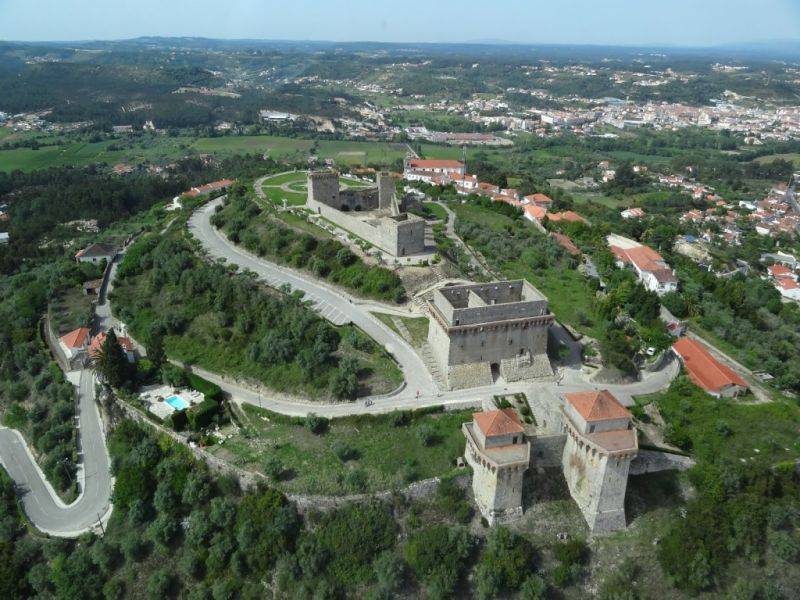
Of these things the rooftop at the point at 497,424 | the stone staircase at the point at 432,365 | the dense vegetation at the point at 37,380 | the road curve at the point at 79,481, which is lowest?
the road curve at the point at 79,481

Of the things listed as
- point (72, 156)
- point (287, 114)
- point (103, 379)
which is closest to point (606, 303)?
point (103, 379)

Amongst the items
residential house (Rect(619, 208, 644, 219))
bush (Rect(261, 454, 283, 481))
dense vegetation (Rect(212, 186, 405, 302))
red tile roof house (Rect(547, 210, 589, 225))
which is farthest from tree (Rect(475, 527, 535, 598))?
residential house (Rect(619, 208, 644, 219))

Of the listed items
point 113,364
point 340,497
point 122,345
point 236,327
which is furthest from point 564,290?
point 122,345

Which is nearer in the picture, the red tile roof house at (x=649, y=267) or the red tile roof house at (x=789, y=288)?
the red tile roof house at (x=649, y=267)

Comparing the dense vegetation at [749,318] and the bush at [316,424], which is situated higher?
the bush at [316,424]

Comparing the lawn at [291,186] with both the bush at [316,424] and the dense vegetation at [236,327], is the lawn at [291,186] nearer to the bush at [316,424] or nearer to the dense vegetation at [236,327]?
the dense vegetation at [236,327]

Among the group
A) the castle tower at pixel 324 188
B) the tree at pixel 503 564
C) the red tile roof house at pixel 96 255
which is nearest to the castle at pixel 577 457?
the tree at pixel 503 564
